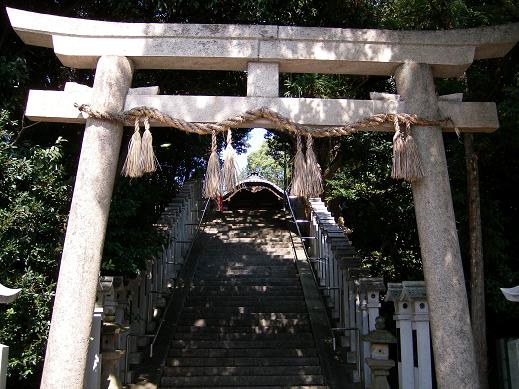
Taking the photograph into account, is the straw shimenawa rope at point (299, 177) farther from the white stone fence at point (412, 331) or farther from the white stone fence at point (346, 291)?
the white stone fence at point (346, 291)

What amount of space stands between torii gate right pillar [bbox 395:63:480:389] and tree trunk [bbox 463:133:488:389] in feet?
8.12

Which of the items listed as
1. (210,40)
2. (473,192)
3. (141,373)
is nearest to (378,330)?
(473,192)

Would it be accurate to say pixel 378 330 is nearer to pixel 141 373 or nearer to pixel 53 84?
pixel 141 373

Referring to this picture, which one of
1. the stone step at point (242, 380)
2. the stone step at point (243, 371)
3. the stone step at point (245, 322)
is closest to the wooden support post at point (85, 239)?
the stone step at point (242, 380)

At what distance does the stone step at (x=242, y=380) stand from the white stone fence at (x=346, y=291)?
0.60 meters

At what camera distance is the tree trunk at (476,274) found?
6.33m

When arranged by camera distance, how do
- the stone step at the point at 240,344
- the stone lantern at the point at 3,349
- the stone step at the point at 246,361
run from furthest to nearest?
1. the stone step at the point at 240,344
2. the stone step at the point at 246,361
3. the stone lantern at the point at 3,349

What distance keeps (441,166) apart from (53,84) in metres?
5.77

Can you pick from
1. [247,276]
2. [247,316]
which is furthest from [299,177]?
[247,276]

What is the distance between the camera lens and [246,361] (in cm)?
740

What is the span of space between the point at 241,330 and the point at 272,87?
4.74 meters

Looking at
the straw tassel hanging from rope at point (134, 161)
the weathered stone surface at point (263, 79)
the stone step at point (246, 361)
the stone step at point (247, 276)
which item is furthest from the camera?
the stone step at point (247, 276)

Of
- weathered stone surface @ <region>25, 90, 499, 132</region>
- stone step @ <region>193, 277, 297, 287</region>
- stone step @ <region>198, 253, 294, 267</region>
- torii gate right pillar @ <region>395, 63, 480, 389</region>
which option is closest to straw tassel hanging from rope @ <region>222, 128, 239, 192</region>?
weathered stone surface @ <region>25, 90, 499, 132</region>

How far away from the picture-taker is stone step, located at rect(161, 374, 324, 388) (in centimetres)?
693
